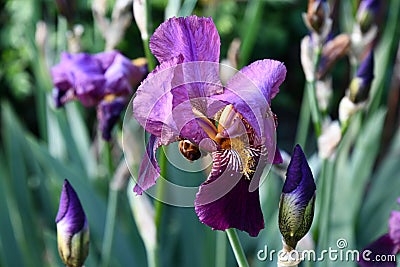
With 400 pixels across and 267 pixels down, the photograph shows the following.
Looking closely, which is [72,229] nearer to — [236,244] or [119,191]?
[236,244]

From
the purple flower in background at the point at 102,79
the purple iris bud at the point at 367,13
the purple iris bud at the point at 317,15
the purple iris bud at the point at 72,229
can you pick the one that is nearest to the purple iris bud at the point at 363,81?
the purple iris bud at the point at 317,15

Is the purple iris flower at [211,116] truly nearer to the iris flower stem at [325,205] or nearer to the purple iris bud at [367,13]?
the iris flower stem at [325,205]

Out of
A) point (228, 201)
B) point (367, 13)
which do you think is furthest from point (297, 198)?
point (367, 13)

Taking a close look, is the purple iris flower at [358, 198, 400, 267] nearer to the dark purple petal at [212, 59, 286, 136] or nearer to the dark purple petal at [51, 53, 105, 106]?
the dark purple petal at [212, 59, 286, 136]

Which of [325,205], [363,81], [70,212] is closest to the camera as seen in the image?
[70,212]

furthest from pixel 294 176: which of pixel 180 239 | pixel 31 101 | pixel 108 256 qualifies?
pixel 31 101

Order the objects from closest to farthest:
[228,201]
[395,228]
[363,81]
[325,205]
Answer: [228,201], [395,228], [363,81], [325,205]

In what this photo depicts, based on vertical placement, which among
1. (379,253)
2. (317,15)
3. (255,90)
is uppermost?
(317,15)

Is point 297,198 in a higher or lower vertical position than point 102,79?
lower
